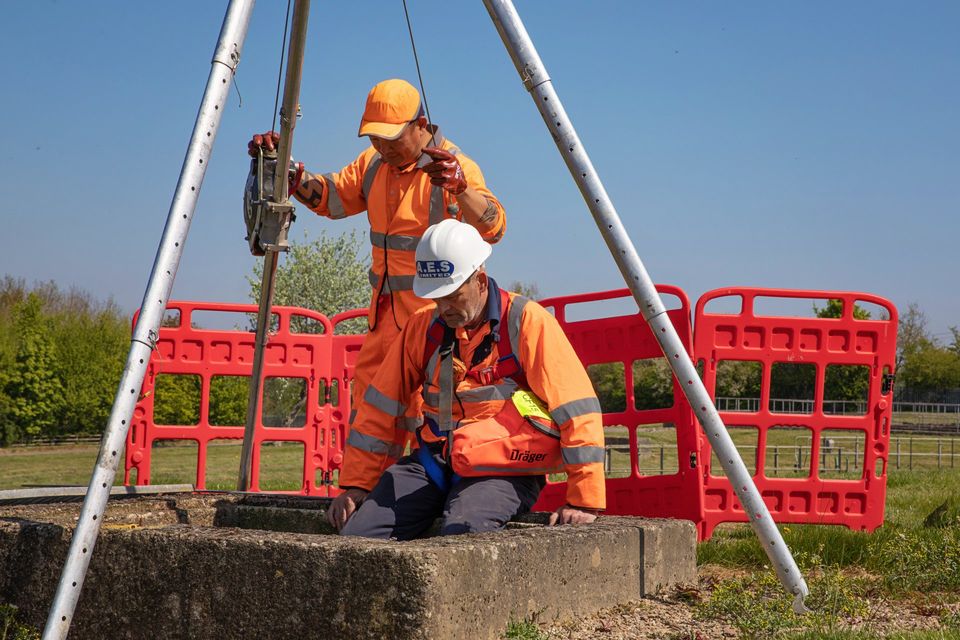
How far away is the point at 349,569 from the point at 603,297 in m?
4.00

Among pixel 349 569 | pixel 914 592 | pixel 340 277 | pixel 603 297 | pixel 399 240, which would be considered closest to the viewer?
pixel 349 569

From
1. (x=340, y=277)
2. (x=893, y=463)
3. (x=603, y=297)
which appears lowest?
(x=893, y=463)

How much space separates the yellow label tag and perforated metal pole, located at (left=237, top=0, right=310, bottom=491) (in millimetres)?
1322

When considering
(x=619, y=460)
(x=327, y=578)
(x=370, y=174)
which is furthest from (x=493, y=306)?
(x=619, y=460)

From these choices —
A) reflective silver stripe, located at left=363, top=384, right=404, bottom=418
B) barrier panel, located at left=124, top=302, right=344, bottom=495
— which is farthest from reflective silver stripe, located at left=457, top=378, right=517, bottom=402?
barrier panel, located at left=124, top=302, right=344, bottom=495

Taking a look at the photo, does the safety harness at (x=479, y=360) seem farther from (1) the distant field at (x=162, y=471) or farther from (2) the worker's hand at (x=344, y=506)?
(1) the distant field at (x=162, y=471)

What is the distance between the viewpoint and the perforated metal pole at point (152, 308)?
11.6 ft

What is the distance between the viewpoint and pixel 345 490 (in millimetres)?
5070

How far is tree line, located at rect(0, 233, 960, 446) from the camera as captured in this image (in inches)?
1647

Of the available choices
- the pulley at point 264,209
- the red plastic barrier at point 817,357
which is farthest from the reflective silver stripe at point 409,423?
the red plastic barrier at point 817,357

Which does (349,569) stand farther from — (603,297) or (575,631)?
(603,297)

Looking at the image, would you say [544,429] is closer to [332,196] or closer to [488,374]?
[488,374]

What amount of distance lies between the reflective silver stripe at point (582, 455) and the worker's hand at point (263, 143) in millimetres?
1948

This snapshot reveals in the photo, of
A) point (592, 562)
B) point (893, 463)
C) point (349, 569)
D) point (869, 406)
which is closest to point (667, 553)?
point (592, 562)
